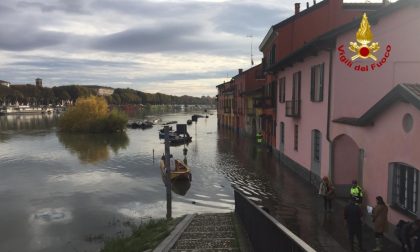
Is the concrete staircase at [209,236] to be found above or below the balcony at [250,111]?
below

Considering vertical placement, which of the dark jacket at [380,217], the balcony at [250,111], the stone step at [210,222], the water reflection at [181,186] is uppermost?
the balcony at [250,111]

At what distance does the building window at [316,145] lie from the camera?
21.5 meters

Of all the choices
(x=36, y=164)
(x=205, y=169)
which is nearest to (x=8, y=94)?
(x=36, y=164)

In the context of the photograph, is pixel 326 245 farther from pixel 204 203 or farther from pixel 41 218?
pixel 41 218

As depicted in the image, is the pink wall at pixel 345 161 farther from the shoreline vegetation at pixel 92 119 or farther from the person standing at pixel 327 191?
the shoreline vegetation at pixel 92 119

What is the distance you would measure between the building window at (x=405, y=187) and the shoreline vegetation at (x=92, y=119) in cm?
6257

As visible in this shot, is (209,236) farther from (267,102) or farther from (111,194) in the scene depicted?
(267,102)

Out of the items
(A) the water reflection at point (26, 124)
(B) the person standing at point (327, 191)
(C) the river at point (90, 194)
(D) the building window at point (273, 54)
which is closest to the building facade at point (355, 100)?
(B) the person standing at point (327, 191)

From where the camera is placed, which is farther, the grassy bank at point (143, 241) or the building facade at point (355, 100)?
the building facade at point (355, 100)

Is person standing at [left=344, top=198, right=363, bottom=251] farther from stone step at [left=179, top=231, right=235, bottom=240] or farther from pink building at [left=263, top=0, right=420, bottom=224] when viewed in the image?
stone step at [left=179, top=231, right=235, bottom=240]

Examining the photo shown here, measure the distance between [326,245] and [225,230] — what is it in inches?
131

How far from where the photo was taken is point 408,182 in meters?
11.8

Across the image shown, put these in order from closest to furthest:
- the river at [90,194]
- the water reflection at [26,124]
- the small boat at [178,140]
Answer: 1. the river at [90,194]
2. the small boat at [178,140]
3. the water reflection at [26,124]

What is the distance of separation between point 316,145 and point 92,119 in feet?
184
